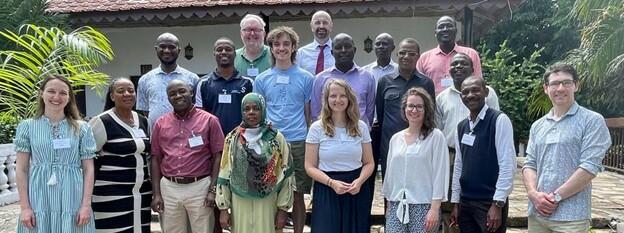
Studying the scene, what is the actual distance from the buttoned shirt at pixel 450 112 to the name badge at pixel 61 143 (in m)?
2.69

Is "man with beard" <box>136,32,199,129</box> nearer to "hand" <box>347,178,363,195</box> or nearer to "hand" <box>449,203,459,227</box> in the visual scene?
"hand" <box>347,178,363,195</box>

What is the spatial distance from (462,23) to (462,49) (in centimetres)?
448

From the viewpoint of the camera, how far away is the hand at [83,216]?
137 inches

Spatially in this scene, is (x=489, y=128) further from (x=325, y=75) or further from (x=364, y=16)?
(x=364, y=16)

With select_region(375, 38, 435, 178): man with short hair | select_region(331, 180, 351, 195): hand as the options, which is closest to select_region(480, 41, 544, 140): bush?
select_region(375, 38, 435, 178): man with short hair

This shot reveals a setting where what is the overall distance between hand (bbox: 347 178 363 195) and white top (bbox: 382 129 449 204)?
28cm

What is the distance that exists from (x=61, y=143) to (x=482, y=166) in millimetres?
2830

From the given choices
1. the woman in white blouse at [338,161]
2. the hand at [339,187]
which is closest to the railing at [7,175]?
the woman in white blouse at [338,161]

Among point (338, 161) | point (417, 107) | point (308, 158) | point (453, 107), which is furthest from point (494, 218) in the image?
point (308, 158)

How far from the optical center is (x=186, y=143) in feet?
12.4

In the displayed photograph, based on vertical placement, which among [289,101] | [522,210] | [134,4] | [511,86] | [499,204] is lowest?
[522,210]

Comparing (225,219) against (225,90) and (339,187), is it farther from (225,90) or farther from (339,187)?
(225,90)

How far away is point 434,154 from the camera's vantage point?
11.6 ft

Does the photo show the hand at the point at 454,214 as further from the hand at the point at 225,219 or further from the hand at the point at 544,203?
the hand at the point at 225,219
